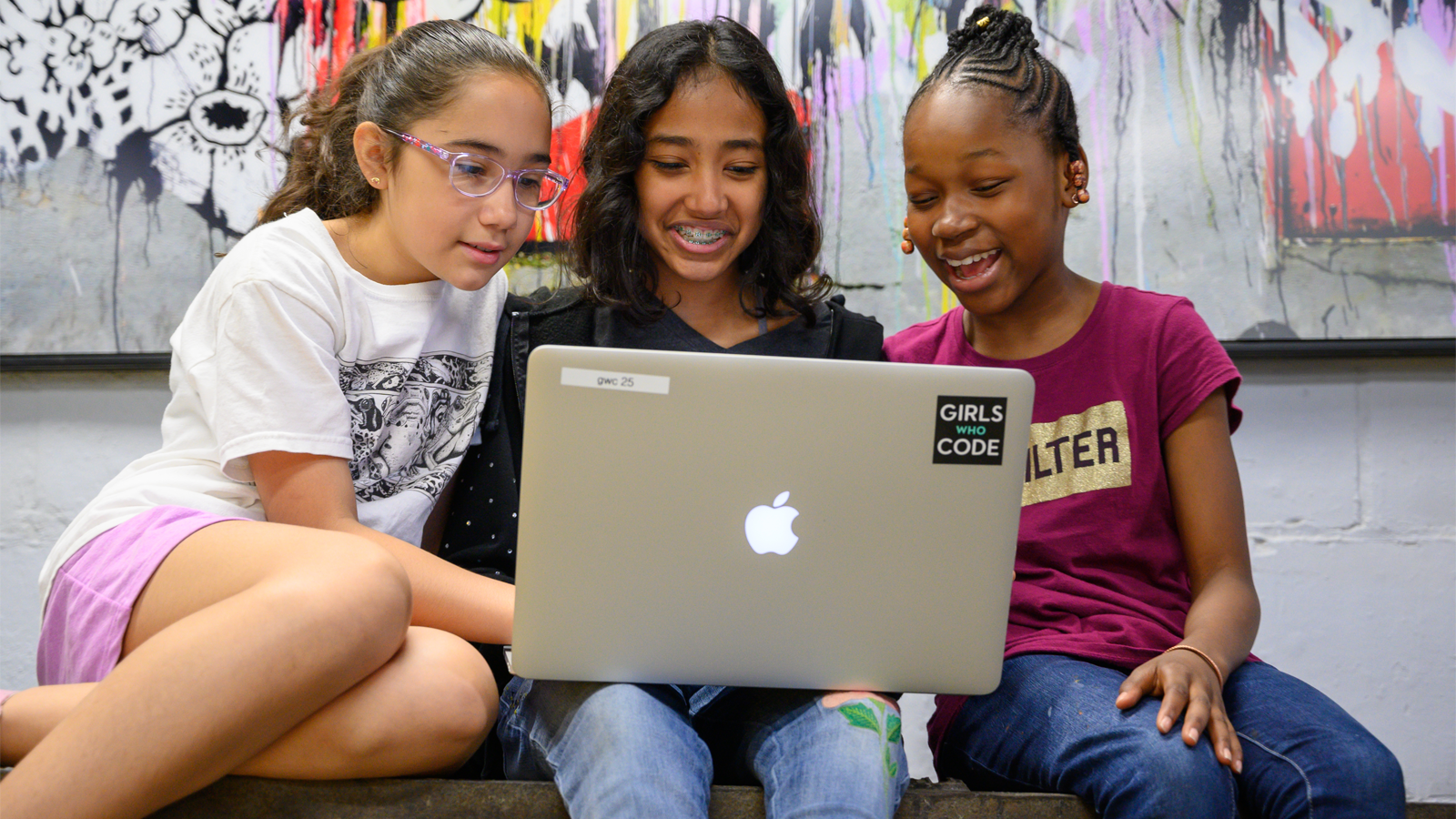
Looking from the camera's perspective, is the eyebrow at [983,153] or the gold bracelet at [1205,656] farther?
the eyebrow at [983,153]

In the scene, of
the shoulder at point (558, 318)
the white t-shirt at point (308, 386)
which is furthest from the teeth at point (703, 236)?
the white t-shirt at point (308, 386)

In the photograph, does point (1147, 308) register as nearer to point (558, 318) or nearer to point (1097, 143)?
point (1097, 143)

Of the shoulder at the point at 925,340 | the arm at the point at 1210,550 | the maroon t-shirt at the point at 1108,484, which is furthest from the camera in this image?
the shoulder at the point at 925,340

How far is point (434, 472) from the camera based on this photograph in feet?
3.53

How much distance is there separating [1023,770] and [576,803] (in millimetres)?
398

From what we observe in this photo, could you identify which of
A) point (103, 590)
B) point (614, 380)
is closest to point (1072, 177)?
point (614, 380)

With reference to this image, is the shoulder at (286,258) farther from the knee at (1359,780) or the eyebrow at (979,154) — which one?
the knee at (1359,780)

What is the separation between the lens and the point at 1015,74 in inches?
46.4

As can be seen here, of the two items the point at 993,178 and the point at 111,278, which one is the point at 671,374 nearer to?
the point at 993,178

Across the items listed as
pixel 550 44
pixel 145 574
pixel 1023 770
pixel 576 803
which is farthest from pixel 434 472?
pixel 550 44

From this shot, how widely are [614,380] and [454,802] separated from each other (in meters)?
0.38

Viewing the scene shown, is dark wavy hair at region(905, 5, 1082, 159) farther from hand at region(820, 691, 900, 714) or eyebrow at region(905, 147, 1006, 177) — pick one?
hand at region(820, 691, 900, 714)

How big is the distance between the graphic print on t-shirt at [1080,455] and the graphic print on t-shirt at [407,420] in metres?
0.60

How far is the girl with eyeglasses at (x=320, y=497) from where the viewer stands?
0.74 meters
